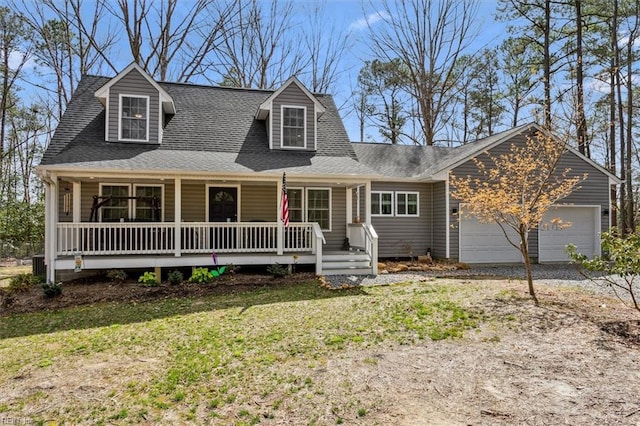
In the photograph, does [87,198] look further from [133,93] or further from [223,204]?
[223,204]

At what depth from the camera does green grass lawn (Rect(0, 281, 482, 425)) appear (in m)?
3.74

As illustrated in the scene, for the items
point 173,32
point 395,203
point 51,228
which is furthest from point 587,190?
point 173,32

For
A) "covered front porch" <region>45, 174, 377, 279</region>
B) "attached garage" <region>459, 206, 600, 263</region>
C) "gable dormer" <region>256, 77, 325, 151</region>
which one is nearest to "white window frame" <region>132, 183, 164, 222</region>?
"covered front porch" <region>45, 174, 377, 279</region>

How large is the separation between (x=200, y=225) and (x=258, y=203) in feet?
9.04

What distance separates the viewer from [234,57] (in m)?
22.2

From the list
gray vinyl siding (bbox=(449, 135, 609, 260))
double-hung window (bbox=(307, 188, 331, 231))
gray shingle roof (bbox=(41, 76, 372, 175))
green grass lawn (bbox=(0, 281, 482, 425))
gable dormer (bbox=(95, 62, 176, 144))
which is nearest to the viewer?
green grass lawn (bbox=(0, 281, 482, 425))

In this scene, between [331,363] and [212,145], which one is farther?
[212,145]

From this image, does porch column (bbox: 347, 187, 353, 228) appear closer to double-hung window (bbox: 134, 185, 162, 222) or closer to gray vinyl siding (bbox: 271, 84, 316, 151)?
gray vinyl siding (bbox: 271, 84, 316, 151)

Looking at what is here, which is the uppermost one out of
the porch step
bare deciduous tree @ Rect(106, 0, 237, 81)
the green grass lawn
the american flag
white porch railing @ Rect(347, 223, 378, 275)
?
bare deciduous tree @ Rect(106, 0, 237, 81)

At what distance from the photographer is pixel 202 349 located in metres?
5.25

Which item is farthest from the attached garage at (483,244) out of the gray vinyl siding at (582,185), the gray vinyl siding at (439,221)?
the gray vinyl siding at (582,185)

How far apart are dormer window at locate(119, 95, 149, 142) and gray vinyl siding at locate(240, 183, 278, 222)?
10.8ft

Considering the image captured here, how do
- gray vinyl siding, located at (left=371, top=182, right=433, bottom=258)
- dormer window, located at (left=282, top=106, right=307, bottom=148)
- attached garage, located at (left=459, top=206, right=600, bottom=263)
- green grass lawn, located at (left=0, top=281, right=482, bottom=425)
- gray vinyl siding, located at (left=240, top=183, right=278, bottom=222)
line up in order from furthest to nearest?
gray vinyl siding, located at (left=371, top=182, right=433, bottom=258) → attached garage, located at (left=459, top=206, right=600, bottom=263) → dormer window, located at (left=282, top=106, right=307, bottom=148) → gray vinyl siding, located at (left=240, top=183, right=278, bottom=222) → green grass lawn, located at (left=0, top=281, right=482, bottom=425)

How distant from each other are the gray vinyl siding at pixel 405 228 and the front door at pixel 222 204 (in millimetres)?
4972
